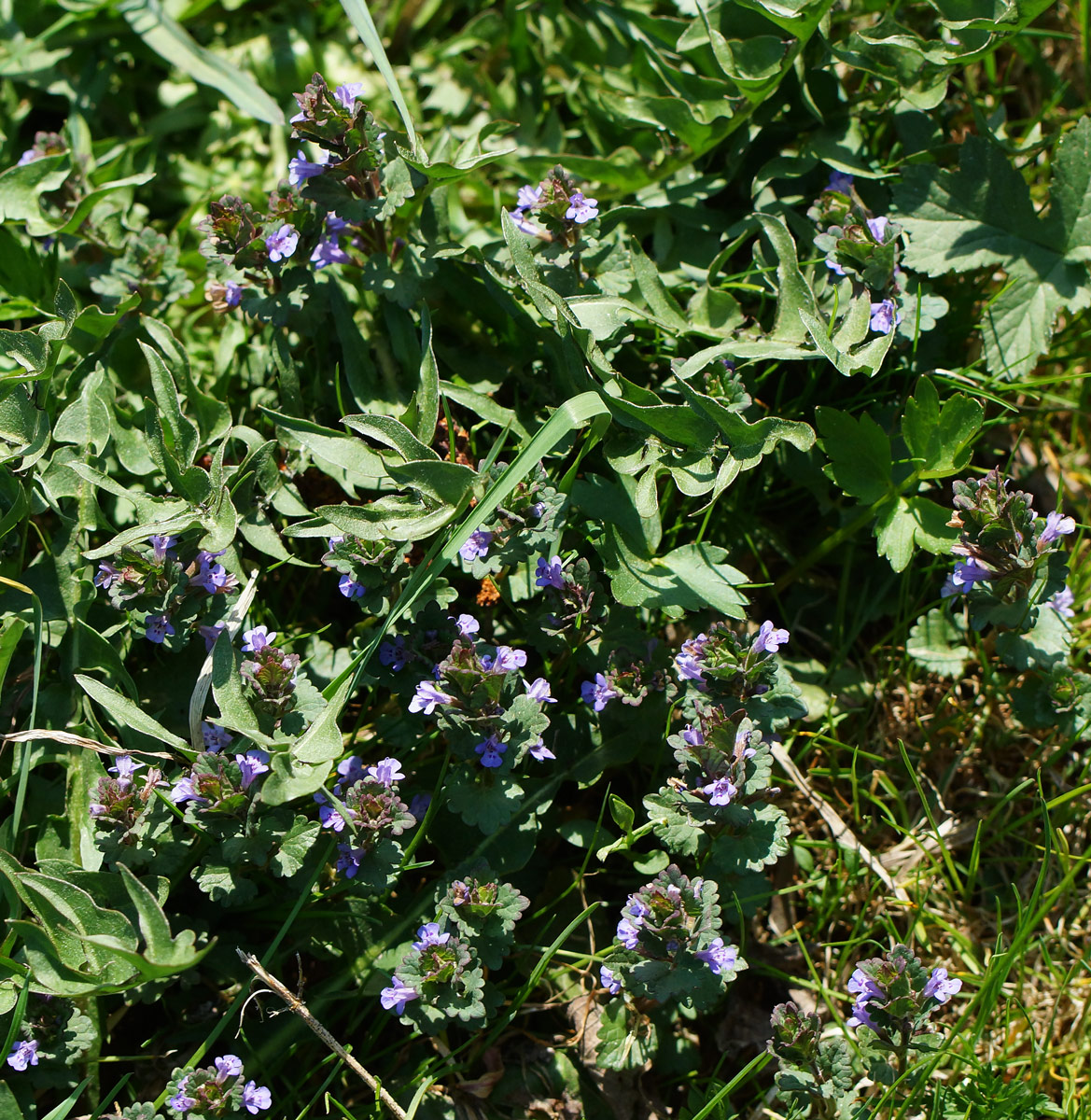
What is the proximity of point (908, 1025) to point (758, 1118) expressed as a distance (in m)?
0.58

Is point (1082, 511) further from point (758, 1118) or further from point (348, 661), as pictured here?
point (348, 661)

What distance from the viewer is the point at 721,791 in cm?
269

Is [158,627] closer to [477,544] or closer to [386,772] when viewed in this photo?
[386,772]

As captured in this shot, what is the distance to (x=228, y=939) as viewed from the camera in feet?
9.73

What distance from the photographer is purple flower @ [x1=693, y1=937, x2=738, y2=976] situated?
268 cm

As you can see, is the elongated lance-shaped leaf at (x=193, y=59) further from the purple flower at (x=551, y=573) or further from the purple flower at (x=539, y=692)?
the purple flower at (x=539, y=692)

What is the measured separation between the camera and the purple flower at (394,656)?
2.97 metres

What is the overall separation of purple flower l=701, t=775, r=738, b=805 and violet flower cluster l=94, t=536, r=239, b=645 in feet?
4.87

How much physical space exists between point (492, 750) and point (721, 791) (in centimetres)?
61

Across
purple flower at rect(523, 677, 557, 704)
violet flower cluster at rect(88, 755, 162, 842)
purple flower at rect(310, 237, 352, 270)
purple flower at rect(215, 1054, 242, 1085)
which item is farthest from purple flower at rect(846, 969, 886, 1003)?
purple flower at rect(310, 237, 352, 270)

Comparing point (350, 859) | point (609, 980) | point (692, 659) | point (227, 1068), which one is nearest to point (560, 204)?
point (692, 659)

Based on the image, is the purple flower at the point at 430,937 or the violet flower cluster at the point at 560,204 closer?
the purple flower at the point at 430,937

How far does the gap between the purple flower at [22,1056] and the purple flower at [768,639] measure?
213 cm

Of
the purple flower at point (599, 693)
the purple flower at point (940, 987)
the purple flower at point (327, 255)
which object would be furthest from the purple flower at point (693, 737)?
the purple flower at point (327, 255)
